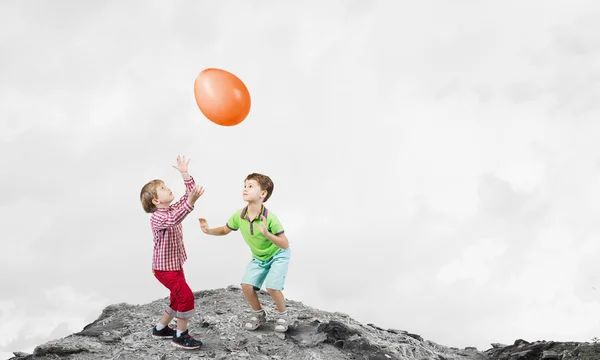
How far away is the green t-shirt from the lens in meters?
8.91

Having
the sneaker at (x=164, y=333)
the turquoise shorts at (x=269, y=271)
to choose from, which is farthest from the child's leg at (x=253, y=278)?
the sneaker at (x=164, y=333)

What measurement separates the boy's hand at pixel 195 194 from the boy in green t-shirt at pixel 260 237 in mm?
688

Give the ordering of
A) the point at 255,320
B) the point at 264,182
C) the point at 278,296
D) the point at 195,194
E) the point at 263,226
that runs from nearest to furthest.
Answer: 1. the point at 195,194
2. the point at 263,226
3. the point at 264,182
4. the point at 278,296
5. the point at 255,320

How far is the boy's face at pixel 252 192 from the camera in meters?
8.87

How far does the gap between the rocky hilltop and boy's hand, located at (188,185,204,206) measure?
188 cm

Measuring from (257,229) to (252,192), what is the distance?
469 millimetres

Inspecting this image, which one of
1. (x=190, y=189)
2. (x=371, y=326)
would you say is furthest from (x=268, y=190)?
(x=371, y=326)

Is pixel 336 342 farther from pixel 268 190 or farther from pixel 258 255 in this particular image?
pixel 268 190

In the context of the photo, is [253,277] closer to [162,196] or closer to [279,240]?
[279,240]

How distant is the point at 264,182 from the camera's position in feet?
29.3

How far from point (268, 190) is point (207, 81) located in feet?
4.98

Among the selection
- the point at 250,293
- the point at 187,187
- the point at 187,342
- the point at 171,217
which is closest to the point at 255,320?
the point at 250,293

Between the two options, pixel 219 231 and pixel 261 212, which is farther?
pixel 219 231

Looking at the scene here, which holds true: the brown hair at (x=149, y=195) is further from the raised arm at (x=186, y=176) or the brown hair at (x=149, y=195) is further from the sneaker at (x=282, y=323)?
the sneaker at (x=282, y=323)
